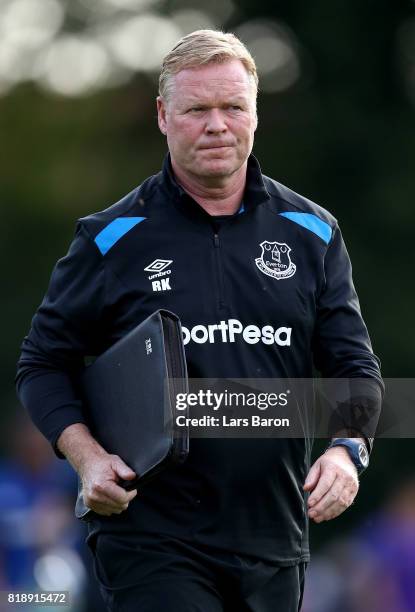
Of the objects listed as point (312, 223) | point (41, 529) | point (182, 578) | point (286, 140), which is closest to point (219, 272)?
point (312, 223)

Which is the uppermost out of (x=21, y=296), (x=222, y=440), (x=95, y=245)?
(x=95, y=245)

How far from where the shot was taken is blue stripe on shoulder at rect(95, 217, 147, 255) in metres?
5.21

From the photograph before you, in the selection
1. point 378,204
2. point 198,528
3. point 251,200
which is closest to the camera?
point 198,528

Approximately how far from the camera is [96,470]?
493 centimetres

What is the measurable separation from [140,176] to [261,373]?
9.56 metres

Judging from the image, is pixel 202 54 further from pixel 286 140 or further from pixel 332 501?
pixel 286 140

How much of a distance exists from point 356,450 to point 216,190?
1051mm

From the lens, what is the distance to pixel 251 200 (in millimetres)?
5344

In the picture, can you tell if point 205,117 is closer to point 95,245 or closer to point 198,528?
point 95,245

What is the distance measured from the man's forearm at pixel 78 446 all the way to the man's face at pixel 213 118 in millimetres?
987

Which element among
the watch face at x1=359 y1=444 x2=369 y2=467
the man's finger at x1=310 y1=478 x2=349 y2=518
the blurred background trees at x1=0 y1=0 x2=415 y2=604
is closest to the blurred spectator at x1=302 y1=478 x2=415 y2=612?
the blurred background trees at x1=0 y1=0 x2=415 y2=604

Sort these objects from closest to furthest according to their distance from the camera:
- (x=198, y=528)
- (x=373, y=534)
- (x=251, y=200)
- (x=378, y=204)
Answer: (x=198, y=528) < (x=251, y=200) < (x=373, y=534) < (x=378, y=204)

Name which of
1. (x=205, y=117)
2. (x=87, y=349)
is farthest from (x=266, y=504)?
(x=205, y=117)

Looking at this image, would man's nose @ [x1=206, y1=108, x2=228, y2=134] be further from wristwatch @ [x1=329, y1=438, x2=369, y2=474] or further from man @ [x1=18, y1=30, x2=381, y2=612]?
wristwatch @ [x1=329, y1=438, x2=369, y2=474]
